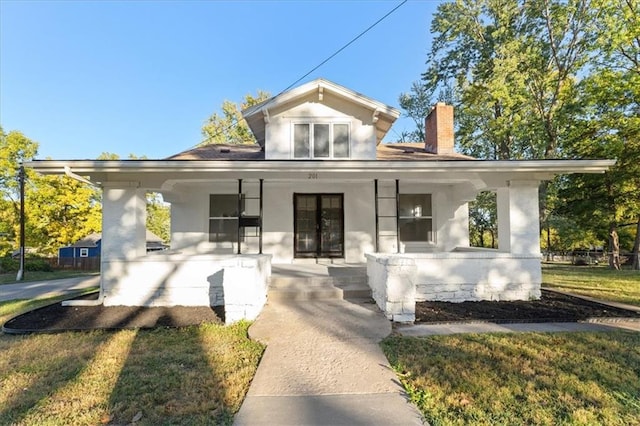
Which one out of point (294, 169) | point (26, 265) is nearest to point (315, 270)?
point (294, 169)

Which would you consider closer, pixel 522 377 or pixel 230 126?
pixel 522 377

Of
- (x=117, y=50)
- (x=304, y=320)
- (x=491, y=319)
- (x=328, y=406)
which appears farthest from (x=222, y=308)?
(x=117, y=50)

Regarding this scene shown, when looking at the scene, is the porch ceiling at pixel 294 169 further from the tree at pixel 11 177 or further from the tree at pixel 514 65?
the tree at pixel 11 177

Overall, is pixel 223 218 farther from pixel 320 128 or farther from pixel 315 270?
pixel 320 128

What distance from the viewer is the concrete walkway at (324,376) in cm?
261

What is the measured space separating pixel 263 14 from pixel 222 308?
12665 mm

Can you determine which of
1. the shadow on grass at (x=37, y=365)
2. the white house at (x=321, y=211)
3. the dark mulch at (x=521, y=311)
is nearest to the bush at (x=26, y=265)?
the white house at (x=321, y=211)

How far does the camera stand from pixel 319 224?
31.5ft

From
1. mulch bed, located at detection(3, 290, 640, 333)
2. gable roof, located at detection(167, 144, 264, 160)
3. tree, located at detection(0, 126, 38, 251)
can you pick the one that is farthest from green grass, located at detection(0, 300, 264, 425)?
tree, located at detection(0, 126, 38, 251)

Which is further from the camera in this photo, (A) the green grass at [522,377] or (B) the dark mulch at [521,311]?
(B) the dark mulch at [521,311]

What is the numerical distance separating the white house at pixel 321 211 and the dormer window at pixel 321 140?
3 cm

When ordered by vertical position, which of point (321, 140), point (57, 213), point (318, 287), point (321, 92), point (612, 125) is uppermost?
point (612, 125)

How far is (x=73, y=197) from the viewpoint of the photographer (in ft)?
67.7

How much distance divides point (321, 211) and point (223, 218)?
293cm
